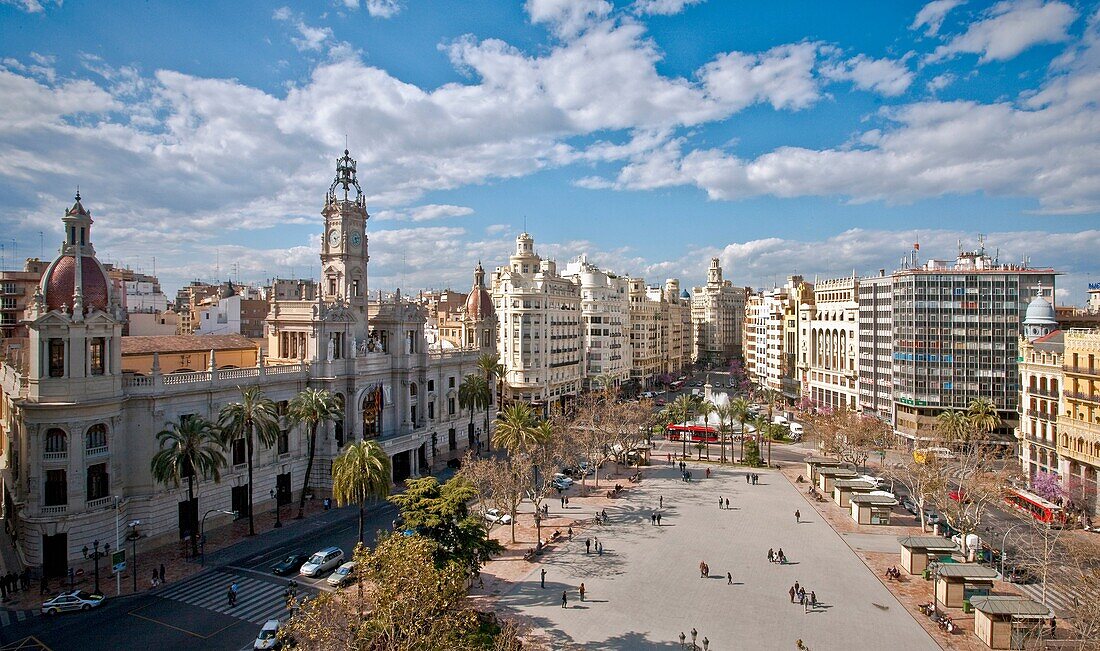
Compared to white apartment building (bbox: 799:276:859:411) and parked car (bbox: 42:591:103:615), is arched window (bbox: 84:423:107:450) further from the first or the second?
white apartment building (bbox: 799:276:859:411)

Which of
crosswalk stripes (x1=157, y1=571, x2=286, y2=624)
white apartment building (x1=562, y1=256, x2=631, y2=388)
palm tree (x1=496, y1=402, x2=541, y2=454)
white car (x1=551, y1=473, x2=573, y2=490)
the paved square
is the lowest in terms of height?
the paved square

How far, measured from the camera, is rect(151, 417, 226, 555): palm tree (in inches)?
1790

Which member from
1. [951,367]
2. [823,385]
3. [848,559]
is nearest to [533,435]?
[848,559]

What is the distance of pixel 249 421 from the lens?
5175 cm

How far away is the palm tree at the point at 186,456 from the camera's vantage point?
149 ft

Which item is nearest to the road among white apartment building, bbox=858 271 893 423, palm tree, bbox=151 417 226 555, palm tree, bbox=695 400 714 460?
palm tree, bbox=151 417 226 555

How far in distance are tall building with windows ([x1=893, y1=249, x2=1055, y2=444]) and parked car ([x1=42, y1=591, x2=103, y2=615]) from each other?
290 feet

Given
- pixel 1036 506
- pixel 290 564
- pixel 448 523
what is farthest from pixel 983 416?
pixel 290 564

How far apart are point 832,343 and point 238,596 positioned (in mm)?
101808

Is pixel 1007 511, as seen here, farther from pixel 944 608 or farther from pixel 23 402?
pixel 23 402

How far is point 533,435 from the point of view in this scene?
2411 inches

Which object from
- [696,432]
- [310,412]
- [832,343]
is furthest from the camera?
[832,343]

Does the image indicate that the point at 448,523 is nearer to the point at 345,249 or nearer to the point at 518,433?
the point at 518,433

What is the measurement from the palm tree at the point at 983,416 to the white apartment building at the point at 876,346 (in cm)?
1368
